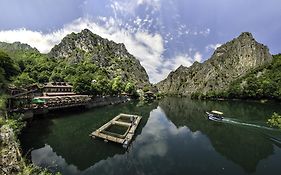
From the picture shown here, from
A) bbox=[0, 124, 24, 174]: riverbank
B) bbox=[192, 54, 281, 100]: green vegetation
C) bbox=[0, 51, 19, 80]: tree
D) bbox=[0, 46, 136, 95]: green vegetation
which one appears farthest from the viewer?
bbox=[192, 54, 281, 100]: green vegetation

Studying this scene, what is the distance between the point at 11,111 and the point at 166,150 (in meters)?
39.2

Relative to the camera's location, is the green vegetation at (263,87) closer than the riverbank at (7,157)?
No

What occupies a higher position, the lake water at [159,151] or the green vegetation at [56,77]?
the green vegetation at [56,77]

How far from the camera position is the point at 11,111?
46719 mm

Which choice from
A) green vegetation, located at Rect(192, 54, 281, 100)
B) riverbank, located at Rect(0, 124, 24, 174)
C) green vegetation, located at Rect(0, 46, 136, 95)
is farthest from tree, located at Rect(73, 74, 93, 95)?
green vegetation, located at Rect(192, 54, 281, 100)

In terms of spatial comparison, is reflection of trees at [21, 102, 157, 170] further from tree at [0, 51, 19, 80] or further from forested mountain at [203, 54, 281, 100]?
forested mountain at [203, 54, 281, 100]

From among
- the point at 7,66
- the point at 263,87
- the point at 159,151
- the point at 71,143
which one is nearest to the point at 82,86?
the point at 7,66

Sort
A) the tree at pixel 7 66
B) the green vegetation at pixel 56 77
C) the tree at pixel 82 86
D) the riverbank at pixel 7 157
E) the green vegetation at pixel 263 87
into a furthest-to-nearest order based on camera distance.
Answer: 1. the green vegetation at pixel 263 87
2. the green vegetation at pixel 56 77
3. the tree at pixel 82 86
4. the tree at pixel 7 66
5. the riverbank at pixel 7 157

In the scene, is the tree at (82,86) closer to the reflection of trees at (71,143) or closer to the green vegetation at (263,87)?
the reflection of trees at (71,143)

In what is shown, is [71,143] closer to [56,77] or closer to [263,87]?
[56,77]

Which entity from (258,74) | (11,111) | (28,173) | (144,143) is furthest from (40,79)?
(258,74)

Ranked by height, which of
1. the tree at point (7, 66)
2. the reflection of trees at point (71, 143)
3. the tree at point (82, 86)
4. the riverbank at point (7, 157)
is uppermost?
the tree at point (7, 66)

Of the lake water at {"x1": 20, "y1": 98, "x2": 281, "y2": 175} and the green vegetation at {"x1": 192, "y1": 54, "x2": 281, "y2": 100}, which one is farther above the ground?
the green vegetation at {"x1": 192, "y1": 54, "x2": 281, "y2": 100}

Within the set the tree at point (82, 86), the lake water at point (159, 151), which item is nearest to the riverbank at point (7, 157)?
the lake water at point (159, 151)
